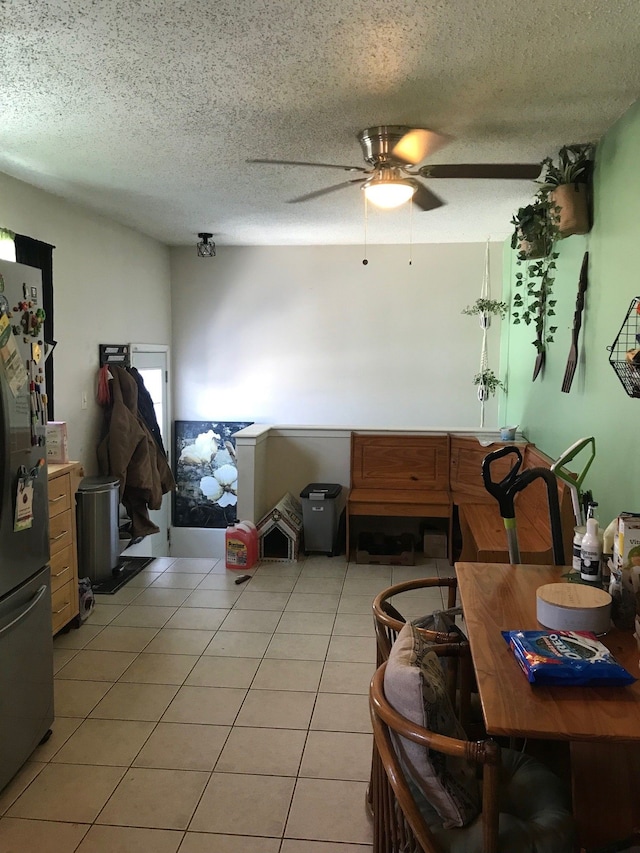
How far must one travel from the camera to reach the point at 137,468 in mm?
5133

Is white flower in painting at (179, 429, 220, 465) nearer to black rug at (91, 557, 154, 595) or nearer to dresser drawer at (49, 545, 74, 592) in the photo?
black rug at (91, 557, 154, 595)

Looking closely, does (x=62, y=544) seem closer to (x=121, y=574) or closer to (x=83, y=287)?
(x=121, y=574)

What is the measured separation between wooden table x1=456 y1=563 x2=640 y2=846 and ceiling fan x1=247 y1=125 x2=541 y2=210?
6.77ft

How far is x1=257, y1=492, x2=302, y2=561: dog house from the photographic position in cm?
486

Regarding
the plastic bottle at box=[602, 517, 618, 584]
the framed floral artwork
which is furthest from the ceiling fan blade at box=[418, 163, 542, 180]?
the framed floral artwork

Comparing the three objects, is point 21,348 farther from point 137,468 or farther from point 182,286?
point 182,286

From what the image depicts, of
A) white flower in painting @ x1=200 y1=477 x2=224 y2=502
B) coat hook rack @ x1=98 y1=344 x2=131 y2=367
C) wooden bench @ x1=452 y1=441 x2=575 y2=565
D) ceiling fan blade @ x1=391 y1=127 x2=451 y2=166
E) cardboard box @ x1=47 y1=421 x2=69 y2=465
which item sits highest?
ceiling fan blade @ x1=391 y1=127 x2=451 y2=166

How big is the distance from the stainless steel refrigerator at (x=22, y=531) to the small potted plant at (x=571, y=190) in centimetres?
246

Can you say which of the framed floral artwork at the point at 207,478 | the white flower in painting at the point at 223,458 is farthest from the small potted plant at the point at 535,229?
the white flower in painting at the point at 223,458

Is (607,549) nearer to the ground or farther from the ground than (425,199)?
nearer to the ground

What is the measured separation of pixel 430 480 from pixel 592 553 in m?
3.04

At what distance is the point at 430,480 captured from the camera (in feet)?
16.9

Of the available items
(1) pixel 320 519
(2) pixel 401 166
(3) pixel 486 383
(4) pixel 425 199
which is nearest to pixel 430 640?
(2) pixel 401 166

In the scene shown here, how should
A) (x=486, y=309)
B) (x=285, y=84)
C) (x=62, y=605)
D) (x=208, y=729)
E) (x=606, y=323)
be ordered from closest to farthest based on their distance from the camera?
(x=285, y=84), (x=208, y=729), (x=606, y=323), (x=62, y=605), (x=486, y=309)
